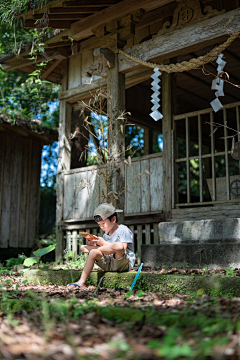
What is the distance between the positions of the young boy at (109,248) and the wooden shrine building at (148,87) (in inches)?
37.9

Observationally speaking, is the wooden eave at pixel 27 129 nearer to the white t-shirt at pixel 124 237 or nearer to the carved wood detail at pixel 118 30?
the carved wood detail at pixel 118 30

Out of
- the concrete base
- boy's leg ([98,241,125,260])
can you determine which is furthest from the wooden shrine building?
boy's leg ([98,241,125,260])

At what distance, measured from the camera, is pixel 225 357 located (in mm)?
2020

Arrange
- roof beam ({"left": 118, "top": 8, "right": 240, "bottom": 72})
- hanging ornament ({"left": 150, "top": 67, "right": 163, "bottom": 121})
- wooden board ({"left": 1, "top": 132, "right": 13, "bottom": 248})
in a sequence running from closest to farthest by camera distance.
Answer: roof beam ({"left": 118, "top": 8, "right": 240, "bottom": 72}) → hanging ornament ({"left": 150, "top": 67, "right": 163, "bottom": 121}) → wooden board ({"left": 1, "top": 132, "right": 13, "bottom": 248})

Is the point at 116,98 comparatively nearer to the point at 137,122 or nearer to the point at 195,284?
the point at 195,284

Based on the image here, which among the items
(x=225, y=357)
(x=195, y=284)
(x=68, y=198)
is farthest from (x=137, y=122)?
(x=225, y=357)

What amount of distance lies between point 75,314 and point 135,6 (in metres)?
4.68

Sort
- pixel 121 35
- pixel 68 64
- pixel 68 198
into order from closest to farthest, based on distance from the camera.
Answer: pixel 121 35 < pixel 68 198 < pixel 68 64

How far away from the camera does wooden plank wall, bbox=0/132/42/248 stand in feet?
35.3

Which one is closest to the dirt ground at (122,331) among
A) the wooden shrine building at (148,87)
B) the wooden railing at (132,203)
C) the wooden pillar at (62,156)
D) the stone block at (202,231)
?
the stone block at (202,231)

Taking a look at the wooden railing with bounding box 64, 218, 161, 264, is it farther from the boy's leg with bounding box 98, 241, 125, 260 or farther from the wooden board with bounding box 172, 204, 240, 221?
the boy's leg with bounding box 98, 241, 125, 260

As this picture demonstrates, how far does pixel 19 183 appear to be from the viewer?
1120 cm

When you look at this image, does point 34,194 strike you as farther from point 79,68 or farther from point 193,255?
point 193,255

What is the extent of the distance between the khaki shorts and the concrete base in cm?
63
